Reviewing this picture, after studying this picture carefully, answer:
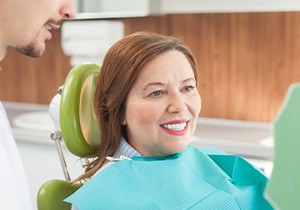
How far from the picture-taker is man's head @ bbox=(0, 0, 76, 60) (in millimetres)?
1153

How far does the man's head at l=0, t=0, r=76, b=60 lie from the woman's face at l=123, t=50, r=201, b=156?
0.82 ft

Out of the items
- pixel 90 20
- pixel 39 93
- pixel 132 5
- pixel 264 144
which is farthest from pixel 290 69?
pixel 39 93

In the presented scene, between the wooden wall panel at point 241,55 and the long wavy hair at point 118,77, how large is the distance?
129 cm

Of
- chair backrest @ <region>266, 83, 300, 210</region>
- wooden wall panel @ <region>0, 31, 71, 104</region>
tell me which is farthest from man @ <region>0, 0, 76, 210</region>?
wooden wall panel @ <region>0, 31, 71, 104</region>

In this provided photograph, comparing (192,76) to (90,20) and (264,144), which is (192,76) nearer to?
(264,144)

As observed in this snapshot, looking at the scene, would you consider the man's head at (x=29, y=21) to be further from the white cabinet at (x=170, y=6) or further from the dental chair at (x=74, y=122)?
the white cabinet at (x=170, y=6)

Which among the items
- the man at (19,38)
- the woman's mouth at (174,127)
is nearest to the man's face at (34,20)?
the man at (19,38)

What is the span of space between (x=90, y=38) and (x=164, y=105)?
5.28 feet

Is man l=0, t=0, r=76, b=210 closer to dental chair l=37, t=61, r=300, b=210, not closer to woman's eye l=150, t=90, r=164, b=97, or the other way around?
dental chair l=37, t=61, r=300, b=210

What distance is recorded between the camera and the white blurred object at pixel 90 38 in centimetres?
267

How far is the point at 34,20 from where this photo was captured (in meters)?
1.19

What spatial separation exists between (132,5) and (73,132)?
55.2 inches

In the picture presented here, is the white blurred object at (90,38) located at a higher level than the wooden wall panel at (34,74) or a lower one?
higher

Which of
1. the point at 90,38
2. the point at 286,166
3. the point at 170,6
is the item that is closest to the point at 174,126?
the point at 286,166
